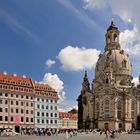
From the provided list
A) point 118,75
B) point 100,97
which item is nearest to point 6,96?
point 100,97

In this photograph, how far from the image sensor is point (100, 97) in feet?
424

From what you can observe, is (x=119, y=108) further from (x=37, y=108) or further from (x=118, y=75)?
(x=37, y=108)

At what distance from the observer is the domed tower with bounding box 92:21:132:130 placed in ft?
410

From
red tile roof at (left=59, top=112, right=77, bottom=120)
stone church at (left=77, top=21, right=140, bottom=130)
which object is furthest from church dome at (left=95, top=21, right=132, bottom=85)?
red tile roof at (left=59, top=112, right=77, bottom=120)

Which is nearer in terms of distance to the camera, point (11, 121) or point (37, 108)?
point (11, 121)

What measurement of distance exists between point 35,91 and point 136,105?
126ft

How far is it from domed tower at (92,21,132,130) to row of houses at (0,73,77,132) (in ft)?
54.7

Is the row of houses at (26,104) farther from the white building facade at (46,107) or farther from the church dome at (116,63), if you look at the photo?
the church dome at (116,63)

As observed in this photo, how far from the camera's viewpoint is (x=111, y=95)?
126188 millimetres

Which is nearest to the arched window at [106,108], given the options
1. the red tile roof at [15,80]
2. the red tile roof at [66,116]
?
the red tile roof at [15,80]

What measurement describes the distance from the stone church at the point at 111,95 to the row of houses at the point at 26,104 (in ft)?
55.6

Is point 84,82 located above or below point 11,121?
above

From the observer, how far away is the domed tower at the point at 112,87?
410 feet

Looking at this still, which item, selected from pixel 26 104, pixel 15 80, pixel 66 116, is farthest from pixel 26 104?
pixel 66 116
